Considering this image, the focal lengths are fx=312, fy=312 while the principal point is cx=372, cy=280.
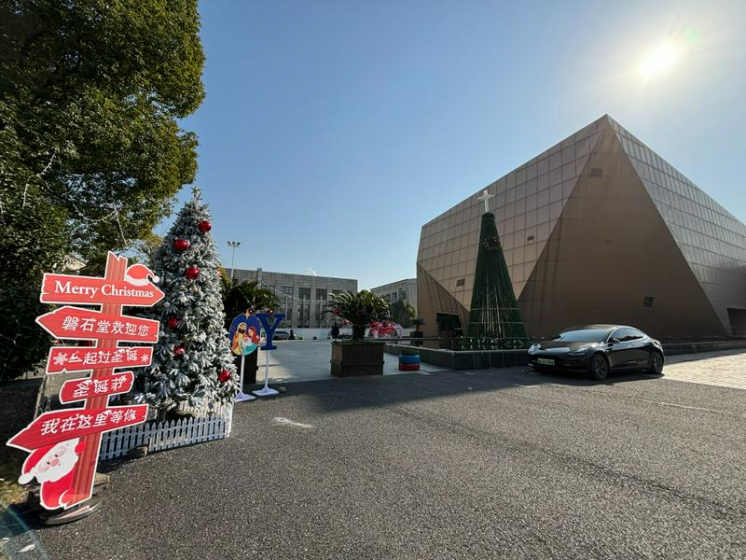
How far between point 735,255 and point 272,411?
135 ft

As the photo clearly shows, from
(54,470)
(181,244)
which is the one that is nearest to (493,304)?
(181,244)

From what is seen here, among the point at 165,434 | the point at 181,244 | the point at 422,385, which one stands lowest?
the point at 422,385

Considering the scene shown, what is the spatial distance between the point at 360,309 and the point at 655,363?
937 cm

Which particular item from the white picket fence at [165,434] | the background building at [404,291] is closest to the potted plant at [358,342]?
the white picket fence at [165,434]

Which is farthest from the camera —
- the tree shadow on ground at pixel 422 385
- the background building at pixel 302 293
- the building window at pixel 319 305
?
the building window at pixel 319 305

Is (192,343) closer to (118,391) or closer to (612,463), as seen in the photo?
(118,391)

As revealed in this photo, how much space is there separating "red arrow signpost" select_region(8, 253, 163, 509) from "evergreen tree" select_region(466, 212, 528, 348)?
37.3 ft

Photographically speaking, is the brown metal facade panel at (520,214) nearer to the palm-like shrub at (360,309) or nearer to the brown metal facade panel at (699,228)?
the brown metal facade panel at (699,228)

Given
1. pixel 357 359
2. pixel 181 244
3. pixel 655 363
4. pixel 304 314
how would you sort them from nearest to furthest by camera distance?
pixel 181 244
pixel 357 359
pixel 655 363
pixel 304 314

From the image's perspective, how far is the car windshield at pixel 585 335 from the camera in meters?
9.30

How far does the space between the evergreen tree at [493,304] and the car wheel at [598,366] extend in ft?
12.0

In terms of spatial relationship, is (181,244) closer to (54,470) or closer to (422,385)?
(54,470)

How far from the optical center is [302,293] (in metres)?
84.2

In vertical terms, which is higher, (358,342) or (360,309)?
(360,309)
